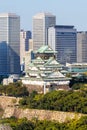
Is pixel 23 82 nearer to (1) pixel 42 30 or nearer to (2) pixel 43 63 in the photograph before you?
(2) pixel 43 63

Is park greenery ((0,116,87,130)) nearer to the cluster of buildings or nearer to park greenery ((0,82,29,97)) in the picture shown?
park greenery ((0,82,29,97))

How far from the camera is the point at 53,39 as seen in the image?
103500mm

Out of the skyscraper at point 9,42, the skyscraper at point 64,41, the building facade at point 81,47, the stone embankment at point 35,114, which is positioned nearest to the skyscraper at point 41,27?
the skyscraper at point 9,42

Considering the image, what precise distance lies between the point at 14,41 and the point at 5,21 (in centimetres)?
337

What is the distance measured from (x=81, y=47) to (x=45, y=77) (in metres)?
58.5

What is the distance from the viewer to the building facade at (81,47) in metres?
108

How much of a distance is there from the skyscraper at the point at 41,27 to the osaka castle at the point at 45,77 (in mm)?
56323

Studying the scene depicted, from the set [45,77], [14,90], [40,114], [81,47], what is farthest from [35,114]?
[81,47]

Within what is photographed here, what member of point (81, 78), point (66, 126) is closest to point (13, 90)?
point (81, 78)

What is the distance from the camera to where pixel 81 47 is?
10825 centimetres

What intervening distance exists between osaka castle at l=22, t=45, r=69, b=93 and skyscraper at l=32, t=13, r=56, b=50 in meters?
56.3

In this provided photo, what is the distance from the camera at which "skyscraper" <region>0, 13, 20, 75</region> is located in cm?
10425

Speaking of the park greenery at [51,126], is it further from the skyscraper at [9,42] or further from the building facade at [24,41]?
the building facade at [24,41]

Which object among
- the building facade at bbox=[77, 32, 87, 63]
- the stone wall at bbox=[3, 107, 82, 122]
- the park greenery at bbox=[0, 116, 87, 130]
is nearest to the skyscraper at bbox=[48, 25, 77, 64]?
the building facade at bbox=[77, 32, 87, 63]
